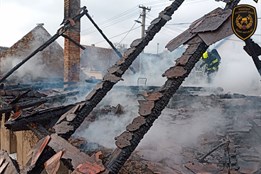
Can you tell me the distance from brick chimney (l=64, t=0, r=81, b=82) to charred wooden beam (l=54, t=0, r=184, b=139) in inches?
287

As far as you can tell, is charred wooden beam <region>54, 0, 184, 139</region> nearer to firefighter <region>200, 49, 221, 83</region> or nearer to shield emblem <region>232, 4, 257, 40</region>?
shield emblem <region>232, 4, 257, 40</region>

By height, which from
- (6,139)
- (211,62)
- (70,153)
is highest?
(211,62)

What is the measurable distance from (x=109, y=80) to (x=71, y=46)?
7.69 metres

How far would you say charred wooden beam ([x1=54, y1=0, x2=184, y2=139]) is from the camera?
3.51 metres

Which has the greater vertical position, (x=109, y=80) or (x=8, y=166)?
(x=109, y=80)

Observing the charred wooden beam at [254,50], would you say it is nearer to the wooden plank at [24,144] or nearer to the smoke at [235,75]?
the wooden plank at [24,144]

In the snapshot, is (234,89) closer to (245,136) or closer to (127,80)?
(127,80)

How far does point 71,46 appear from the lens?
37.0 ft

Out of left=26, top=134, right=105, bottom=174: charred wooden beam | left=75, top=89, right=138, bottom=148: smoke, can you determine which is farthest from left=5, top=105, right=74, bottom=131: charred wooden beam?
left=26, top=134, right=105, bottom=174: charred wooden beam

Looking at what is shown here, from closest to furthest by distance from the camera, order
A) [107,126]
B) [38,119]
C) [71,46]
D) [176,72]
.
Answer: [176,72]
[38,119]
[107,126]
[71,46]

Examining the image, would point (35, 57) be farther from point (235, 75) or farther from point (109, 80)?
point (109, 80)

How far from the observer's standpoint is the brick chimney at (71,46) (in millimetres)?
11141

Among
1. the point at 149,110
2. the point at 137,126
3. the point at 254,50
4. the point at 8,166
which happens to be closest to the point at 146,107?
the point at 149,110

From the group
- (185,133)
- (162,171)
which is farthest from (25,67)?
(162,171)
